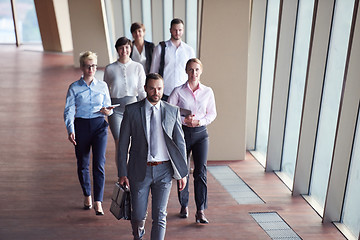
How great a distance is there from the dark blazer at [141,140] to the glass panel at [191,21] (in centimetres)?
774

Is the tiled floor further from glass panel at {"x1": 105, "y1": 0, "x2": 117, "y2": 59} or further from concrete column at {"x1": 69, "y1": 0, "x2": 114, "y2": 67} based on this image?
glass panel at {"x1": 105, "y1": 0, "x2": 117, "y2": 59}

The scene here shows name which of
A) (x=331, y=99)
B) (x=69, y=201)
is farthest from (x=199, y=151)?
(x=69, y=201)

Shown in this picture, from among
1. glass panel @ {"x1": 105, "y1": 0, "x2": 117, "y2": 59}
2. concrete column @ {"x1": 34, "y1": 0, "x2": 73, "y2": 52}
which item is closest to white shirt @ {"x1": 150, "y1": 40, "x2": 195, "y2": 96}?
glass panel @ {"x1": 105, "y1": 0, "x2": 117, "y2": 59}

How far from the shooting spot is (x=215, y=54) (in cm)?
777

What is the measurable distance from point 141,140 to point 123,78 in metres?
2.04

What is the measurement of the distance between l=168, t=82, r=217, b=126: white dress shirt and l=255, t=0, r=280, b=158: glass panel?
282 cm

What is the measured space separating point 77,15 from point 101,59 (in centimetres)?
166

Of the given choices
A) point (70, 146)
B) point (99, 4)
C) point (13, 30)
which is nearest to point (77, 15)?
point (99, 4)

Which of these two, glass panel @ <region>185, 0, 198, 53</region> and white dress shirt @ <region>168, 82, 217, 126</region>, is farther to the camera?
glass panel @ <region>185, 0, 198, 53</region>

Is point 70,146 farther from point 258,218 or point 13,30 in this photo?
point 13,30

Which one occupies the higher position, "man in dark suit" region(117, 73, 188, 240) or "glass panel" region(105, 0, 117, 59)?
"man in dark suit" region(117, 73, 188, 240)

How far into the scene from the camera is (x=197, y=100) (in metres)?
Result: 5.57

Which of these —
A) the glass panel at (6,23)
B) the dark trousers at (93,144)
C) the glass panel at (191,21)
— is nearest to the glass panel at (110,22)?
the glass panel at (191,21)

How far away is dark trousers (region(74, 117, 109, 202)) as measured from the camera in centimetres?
577
